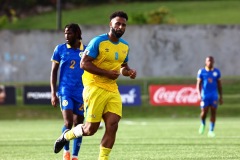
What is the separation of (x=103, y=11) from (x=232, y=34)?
28881 millimetres

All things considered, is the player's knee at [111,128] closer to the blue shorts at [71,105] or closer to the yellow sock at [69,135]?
the yellow sock at [69,135]

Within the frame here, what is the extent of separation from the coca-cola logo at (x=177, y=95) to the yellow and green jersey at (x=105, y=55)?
75.0ft

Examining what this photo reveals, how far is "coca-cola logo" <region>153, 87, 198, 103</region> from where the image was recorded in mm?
35906

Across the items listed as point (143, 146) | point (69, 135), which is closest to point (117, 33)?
point (69, 135)

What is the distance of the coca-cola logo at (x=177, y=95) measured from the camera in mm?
35906

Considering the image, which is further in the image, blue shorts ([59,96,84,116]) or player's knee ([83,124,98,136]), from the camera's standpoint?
blue shorts ([59,96,84,116])

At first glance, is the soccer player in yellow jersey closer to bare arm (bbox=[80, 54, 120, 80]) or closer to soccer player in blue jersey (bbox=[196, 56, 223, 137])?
bare arm (bbox=[80, 54, 120, 80])

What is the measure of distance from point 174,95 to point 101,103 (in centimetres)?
2329

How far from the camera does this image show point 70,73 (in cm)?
1501

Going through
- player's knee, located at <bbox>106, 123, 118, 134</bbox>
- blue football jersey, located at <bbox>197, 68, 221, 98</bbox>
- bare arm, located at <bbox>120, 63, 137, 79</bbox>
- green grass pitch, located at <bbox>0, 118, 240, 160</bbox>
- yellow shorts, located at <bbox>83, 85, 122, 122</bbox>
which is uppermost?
bare arm, located at <bbox>120, 63, 137, 79</bbox>

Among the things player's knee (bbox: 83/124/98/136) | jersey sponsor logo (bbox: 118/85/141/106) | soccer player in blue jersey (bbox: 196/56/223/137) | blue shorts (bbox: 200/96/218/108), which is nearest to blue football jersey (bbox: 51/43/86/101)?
player's knee (bbox: 83/124/98/136)

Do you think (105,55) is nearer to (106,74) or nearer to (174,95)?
(106,74)

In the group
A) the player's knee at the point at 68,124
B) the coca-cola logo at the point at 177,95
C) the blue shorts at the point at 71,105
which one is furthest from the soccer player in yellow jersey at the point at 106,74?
the coca-cola logo at the point at 177,95

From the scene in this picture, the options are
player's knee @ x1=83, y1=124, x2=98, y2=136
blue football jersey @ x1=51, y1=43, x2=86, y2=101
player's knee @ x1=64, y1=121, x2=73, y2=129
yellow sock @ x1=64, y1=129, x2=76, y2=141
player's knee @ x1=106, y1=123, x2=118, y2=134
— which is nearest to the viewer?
player's knee @ x1=106, y1=123, x2=118, y2=134
